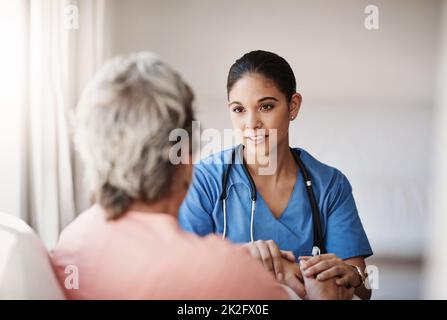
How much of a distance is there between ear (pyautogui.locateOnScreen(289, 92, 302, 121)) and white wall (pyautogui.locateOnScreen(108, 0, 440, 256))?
0.02 meters

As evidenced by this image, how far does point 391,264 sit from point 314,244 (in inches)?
9.3

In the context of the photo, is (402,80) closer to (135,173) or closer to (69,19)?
(135,173)

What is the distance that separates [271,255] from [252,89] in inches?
15.9

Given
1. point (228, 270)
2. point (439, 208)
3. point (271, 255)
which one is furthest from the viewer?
point (439, 208)

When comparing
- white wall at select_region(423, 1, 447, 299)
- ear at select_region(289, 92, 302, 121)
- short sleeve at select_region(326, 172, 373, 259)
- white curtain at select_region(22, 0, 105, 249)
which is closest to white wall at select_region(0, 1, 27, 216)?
white curtain at select_region(22, 0, 105, 249)

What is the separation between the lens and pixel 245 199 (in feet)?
4.00

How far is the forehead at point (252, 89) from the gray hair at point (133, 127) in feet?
0.68

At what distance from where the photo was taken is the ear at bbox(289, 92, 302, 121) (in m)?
1.23

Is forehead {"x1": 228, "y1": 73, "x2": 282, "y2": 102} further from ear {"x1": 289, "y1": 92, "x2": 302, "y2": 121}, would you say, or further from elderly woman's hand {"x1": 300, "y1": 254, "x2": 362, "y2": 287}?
elderly woman's hand {"x1": 300, "y1": 254, "x2": 362, "y2": 287}

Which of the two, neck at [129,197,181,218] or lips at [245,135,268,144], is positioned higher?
lips at [245,135,268,144]

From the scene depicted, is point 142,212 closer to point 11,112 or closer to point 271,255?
point 271,255

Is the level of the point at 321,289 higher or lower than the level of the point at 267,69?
lower

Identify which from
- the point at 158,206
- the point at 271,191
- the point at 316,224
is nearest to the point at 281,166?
the point at 271,191

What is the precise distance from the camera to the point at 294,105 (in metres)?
1.23
